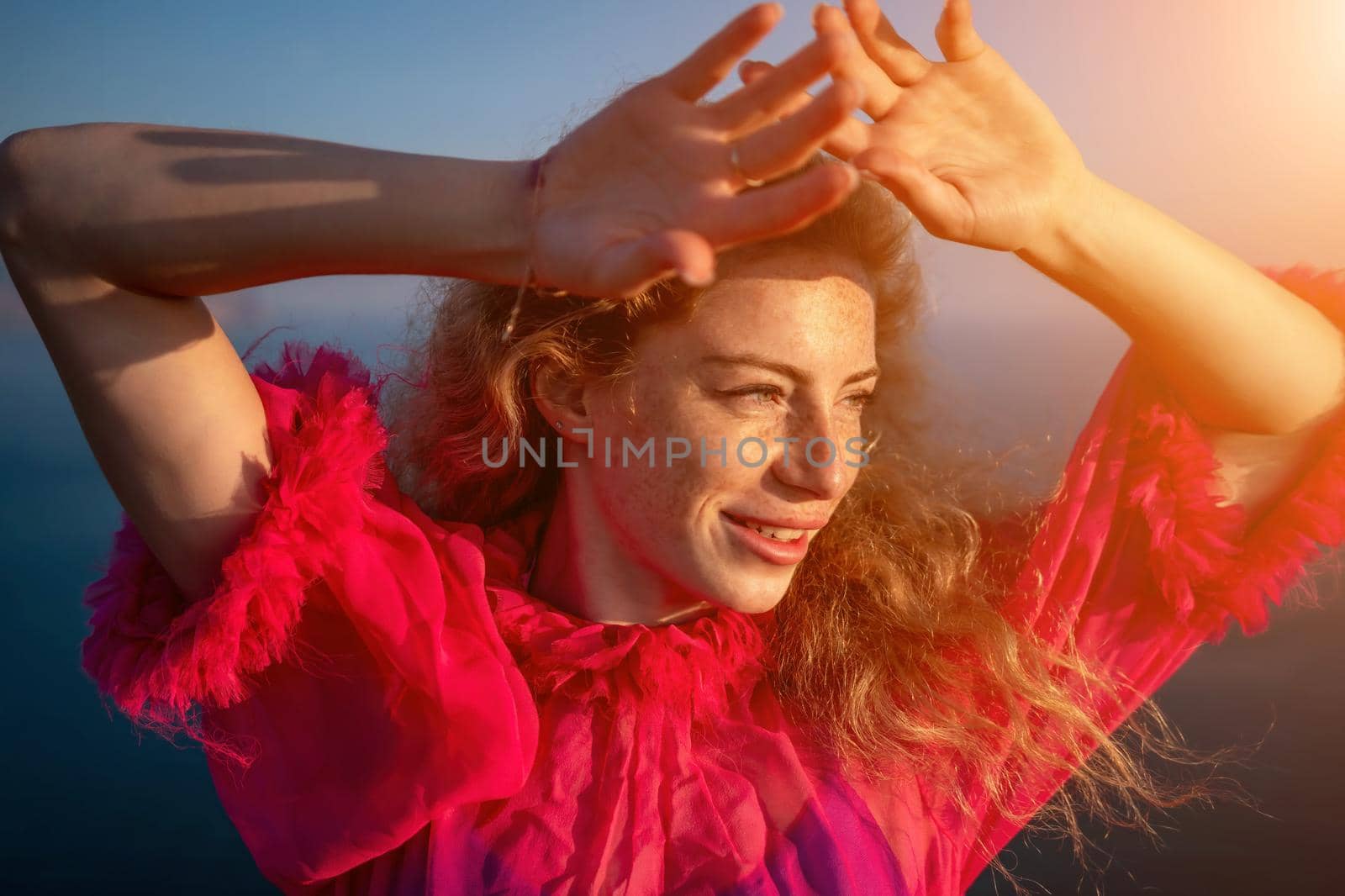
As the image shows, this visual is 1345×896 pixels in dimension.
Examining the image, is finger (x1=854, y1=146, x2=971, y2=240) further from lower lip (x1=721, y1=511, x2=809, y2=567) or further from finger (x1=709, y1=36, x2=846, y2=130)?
lower lip (x1=721, y1=511, x2=809, y2=567)

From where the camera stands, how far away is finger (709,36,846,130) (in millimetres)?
862

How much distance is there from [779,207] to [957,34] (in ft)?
1.54

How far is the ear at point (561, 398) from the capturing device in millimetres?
1396

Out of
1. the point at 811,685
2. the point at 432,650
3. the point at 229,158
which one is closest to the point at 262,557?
the point at 432,650

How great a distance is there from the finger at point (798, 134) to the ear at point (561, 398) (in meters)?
0.57

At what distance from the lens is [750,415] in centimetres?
126

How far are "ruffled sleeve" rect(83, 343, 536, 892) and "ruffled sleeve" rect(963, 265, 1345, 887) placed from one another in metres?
0.78

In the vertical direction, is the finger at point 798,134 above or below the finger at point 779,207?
above

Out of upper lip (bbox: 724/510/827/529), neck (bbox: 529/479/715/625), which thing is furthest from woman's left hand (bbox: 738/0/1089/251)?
neck (bbox: 529/479/715/625)

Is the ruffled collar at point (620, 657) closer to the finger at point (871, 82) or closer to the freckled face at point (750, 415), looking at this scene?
the freckled face at point (750, 415)

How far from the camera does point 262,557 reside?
1063 mm

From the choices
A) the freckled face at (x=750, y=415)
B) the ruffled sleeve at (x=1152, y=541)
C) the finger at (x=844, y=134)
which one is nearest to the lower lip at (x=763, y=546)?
the freckled face at (x=750, y=415)

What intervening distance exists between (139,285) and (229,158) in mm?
168

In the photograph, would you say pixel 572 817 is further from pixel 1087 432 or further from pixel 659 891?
pixel 1087 432
